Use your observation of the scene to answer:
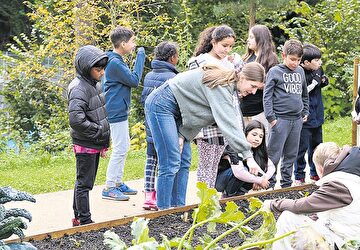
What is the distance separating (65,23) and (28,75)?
1.26m

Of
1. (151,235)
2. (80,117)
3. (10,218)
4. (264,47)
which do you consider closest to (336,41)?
(264,47)

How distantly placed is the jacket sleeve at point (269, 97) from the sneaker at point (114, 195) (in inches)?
64.5

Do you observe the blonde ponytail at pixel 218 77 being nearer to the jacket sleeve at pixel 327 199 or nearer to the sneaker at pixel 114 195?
the jacket sleeve at pixel 327 199

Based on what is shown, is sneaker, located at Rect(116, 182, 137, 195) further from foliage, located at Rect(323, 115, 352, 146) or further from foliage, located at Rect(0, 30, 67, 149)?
foliage, located at Rect(0, 30, 67, 149)

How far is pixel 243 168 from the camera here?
6285mm

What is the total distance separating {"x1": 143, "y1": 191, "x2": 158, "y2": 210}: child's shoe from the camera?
6.56 metres

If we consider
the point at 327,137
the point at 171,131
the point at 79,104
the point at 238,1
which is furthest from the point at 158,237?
the point at 238,1

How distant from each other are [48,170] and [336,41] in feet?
26.9

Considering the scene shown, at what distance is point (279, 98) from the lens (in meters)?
7.12

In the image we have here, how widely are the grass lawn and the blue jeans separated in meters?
2.55

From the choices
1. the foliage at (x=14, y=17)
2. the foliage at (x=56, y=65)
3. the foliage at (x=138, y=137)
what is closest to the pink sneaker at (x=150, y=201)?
the foliage at (x=138, y=137)

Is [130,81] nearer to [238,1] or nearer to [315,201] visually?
[315,201]

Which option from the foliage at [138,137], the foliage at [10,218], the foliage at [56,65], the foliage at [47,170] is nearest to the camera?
the foliage at [10,218]

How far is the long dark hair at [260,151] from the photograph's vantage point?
6578mm
